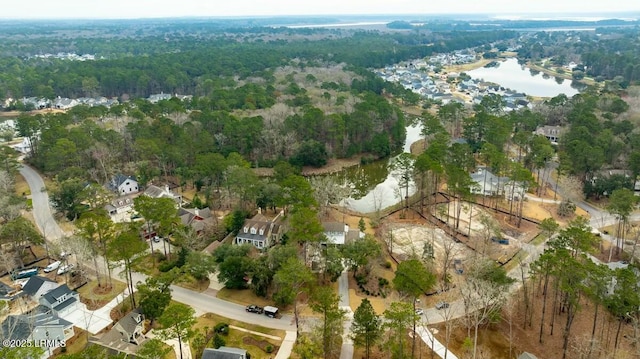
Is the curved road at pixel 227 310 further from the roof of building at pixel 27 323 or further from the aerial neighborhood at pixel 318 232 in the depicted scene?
the roof of building at pixel 27 323

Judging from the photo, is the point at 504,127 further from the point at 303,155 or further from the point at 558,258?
the point at 558,258

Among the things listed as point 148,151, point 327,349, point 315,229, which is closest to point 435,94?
point 148,151

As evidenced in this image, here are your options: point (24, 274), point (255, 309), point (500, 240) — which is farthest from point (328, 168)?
point (24, 274)

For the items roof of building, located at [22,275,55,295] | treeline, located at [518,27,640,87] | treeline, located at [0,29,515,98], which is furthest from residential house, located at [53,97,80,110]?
treeline, located at [518,27,640,87]

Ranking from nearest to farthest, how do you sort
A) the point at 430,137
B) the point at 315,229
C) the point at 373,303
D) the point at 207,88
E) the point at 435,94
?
1. the point at 373,303
2. the point at 315,229
3. the point at 430,137
4. the point at 207,88
5. the point at 435,94

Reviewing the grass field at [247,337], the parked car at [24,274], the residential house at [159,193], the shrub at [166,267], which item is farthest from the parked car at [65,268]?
the residential house at [159,193]

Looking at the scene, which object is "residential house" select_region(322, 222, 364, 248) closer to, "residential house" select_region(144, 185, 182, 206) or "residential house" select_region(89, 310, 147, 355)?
"residential house" select_region(89, 310, 147, 355)

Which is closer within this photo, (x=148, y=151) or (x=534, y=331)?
(x=534, y=331)
